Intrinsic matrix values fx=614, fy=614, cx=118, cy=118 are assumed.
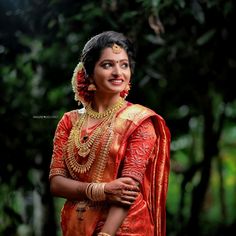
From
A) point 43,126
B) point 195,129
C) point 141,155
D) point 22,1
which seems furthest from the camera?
point 195,129

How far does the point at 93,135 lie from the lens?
2555mm

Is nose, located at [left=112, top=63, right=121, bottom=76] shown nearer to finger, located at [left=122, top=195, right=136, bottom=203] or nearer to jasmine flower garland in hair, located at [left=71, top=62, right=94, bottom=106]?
jasmine flower garland in hair, located at [left=71, top=62, right=94, bottom=106]

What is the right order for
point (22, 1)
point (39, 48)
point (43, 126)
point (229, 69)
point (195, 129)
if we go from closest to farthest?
point (22, 1)
point (229, 69)
point (43, 126)
point (39, 48)
point (195, 129)

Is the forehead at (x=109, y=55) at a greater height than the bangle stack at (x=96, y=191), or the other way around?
the forehead at (x=109, y=55)

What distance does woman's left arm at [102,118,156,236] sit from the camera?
8.02 ft

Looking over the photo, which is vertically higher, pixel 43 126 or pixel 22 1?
pixel 22 1

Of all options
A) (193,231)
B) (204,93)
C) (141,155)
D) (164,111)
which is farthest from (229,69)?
(141,155)

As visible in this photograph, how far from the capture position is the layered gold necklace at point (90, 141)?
252cm

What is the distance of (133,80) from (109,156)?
2540 mm

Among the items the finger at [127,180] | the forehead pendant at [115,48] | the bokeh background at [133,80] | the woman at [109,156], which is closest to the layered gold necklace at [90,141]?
the woman at [109,156]

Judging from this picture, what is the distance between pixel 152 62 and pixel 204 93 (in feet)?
2.14

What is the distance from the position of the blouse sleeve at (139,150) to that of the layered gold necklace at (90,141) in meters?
0.09

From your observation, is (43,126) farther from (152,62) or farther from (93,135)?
(93,135)

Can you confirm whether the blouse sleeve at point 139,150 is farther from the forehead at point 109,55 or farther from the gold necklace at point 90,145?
the forehead at point 109,55
